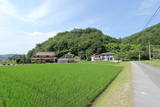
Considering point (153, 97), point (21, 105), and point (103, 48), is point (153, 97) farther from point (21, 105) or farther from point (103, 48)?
point (103, 48)

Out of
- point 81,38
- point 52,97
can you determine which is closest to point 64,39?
point 81,38

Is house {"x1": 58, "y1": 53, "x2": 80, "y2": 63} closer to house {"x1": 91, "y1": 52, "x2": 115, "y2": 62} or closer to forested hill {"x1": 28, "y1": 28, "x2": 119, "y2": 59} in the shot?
house {"x1": 91, "y1": 52, "x2": 115, "y2": 62}

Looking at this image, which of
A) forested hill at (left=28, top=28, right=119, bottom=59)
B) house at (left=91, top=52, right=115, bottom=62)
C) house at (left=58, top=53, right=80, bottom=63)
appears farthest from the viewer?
forested hill at (left=28, top=28, right=119, bottom=59)

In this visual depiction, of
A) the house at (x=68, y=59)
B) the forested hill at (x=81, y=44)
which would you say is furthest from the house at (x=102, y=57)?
the house at (x=68, y=59)

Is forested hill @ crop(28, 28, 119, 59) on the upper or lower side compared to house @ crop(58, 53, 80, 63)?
upper

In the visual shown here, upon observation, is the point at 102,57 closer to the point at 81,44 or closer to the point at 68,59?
the point at 81,44

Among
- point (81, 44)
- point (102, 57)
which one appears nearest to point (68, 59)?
point (102, 57)

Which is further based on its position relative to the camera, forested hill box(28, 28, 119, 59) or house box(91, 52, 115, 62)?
forested hill box(28, 28, 119, 59)

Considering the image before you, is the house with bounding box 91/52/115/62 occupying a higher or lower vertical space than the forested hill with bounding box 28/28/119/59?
lower

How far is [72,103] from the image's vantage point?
512 cm

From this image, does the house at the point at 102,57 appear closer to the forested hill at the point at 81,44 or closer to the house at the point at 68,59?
the forested hill at the point at 81,44

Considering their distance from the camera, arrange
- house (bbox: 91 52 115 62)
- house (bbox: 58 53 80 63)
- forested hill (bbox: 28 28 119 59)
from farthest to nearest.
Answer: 1. forested hill (bbox: 28 28 119 59)
2. house (bbox: 91 52 115 62)
3. house (bbox: 58 53 80 63)

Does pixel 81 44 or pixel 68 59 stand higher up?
pixel 81 44

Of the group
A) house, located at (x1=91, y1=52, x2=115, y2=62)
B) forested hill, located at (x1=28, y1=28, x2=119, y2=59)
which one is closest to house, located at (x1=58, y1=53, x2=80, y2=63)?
house, located at (x1=91, y1=52, x2=115, y2=62)
